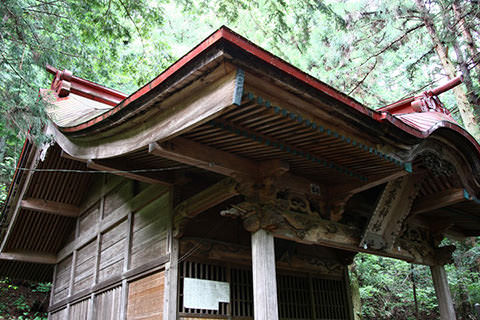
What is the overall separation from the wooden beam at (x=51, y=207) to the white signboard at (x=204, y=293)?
169 inches

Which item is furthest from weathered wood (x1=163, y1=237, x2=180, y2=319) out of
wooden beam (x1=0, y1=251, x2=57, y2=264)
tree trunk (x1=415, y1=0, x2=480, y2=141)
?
tree trunk (x1=415, y1=0, x2=480, y2=141)

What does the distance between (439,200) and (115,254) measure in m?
5.25

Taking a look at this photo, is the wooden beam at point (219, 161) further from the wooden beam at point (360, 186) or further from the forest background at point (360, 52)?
the forest background at point (360, 52)

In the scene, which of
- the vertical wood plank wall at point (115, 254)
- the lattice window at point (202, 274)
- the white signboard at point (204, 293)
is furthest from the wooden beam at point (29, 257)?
the white signboard at point (204, 293)

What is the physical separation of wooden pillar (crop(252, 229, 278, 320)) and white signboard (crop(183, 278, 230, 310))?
134cm

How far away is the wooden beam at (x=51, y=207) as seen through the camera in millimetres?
7962

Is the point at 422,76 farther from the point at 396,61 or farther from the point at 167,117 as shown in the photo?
the point at 167,117

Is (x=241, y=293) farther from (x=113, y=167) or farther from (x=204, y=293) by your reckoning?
(x=113, y=167)

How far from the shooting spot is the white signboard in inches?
208

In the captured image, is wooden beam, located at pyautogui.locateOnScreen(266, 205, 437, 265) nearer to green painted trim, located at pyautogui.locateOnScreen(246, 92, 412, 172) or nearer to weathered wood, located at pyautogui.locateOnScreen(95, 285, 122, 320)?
green painted trim, located at pyautogui.locateOnScreen(246, 92, 412, 172)

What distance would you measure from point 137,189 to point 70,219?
9.95 ft

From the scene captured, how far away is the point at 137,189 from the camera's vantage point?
6.85 m

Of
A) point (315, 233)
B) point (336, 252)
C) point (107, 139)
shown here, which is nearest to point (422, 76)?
point (336, 252)

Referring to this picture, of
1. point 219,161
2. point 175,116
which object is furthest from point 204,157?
point 175,116
